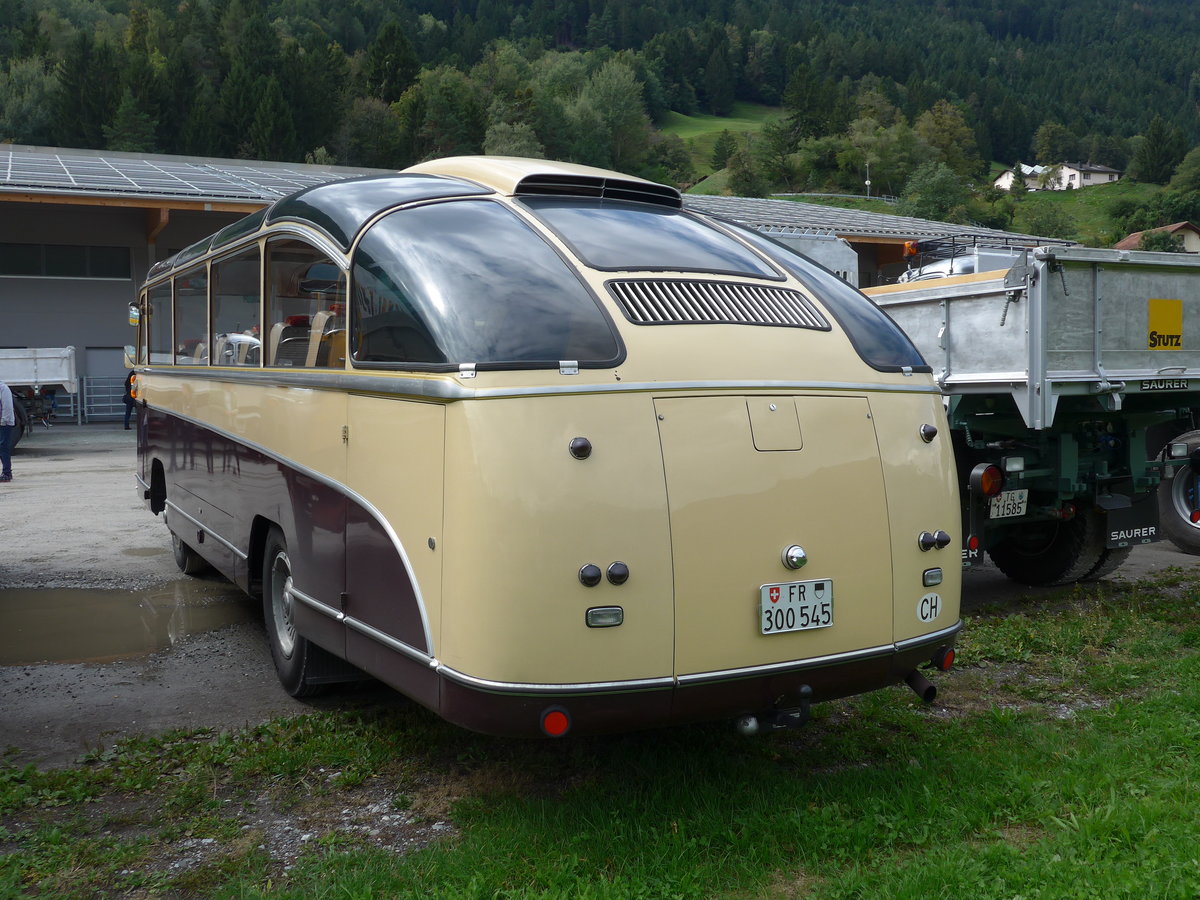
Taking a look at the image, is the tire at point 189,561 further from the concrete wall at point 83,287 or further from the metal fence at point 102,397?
the concrete wall at point 83,287

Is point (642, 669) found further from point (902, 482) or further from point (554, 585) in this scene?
point (902, 482)

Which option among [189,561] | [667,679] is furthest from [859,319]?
[189,561]

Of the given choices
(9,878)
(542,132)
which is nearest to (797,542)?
(9,878)

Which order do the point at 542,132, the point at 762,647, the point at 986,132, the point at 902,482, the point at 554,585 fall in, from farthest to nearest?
the point at 986,132, the point at 542,132, the point at 902,482, the point at 762,647, the point at 554,585

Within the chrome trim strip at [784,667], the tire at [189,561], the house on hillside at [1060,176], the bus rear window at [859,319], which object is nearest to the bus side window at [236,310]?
the tire at [189,561]

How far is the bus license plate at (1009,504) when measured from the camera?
7.19m

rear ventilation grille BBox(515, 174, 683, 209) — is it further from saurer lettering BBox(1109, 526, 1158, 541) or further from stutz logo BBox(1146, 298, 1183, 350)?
saurer lettering BBox(1109, 526, 1158, 541)

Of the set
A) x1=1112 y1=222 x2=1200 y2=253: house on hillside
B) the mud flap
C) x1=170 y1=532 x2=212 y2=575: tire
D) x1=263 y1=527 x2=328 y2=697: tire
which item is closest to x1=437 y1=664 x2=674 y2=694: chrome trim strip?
x1=263 y1=527 x2=328 y2=697: tire

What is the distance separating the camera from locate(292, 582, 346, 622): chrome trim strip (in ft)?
14.5

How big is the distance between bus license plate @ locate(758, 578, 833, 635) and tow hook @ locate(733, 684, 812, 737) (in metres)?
0.24

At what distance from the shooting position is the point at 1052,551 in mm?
8148

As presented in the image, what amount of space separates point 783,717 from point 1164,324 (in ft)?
16.1

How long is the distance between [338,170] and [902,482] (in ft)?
106

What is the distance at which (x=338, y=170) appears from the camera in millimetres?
33938
